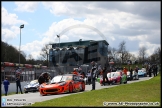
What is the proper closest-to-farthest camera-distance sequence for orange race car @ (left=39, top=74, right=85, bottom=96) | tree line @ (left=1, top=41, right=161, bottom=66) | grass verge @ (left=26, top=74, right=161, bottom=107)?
grass verge @ (left=26, top=74, right=161, bottom=107)
orange race car @ (left=39, top=74, right=85, bottom=96)
tree line @ (left=1, top=41, right=161, bottom=66)

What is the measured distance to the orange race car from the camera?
20.3m

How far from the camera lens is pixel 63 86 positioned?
20.5 m

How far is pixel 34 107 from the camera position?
1130cm

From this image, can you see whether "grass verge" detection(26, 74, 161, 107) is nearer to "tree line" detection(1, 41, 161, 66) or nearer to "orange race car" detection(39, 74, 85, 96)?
"orange race car" detection(39, 74, 85, 96)

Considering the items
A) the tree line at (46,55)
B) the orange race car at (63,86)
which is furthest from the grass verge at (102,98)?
the tree line at (46,55)

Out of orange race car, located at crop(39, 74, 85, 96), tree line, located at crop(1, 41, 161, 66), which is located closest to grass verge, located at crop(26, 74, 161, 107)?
orange race car, located at crop(39, 74, 85, 96)

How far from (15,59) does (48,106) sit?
66.2m

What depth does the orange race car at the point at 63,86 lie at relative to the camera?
799 inches

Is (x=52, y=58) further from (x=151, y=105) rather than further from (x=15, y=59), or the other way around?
(x=151, y=105)

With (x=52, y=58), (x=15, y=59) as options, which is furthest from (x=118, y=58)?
(x=15, y=59)

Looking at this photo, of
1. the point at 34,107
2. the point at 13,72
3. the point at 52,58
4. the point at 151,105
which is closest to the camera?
the point at 151,105

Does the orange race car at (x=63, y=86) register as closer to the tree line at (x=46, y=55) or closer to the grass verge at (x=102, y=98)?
the grass verge at (x=102, y=98)

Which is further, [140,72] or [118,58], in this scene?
[118,58]

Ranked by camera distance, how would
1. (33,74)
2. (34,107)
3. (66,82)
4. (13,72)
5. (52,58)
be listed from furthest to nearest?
(52,58) < (33,74) < (13,72) < (66,82) < (34,107)
